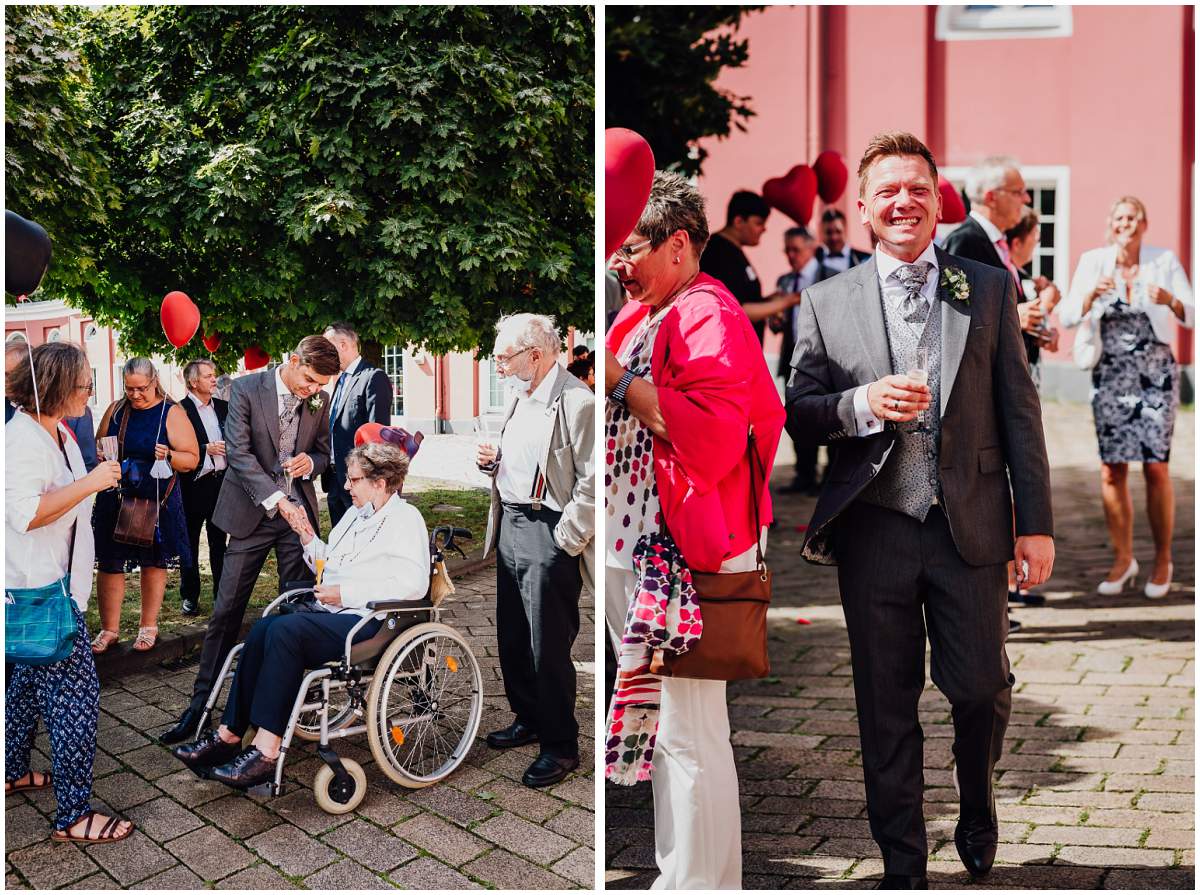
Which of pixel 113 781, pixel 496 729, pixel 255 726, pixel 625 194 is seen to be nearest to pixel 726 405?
pixel 625 194

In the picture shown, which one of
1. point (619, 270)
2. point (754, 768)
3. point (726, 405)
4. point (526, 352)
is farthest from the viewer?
point (754, 768)

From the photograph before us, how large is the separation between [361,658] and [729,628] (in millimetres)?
1104

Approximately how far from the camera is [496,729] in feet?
11.4

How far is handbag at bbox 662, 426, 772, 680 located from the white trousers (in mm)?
96

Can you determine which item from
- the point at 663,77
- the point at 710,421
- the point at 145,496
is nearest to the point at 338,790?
the point at 145,496

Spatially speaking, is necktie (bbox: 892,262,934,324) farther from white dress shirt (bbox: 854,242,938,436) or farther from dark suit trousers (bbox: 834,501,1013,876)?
dark suit trousers (bbox: 834,501,1013,876)

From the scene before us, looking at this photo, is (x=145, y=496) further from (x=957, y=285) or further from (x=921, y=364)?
(x=957, y=285)

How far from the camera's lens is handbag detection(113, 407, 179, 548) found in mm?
3514

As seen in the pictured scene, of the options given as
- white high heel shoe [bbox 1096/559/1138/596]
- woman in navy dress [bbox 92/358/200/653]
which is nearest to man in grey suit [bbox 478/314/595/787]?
woman in navy dress [bbox 92/358/200/653]

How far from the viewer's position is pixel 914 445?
3109mm

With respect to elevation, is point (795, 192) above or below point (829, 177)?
below

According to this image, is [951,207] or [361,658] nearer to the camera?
[361,658]

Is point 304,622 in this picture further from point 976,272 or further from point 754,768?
point 976,272

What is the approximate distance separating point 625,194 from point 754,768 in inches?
84.2
